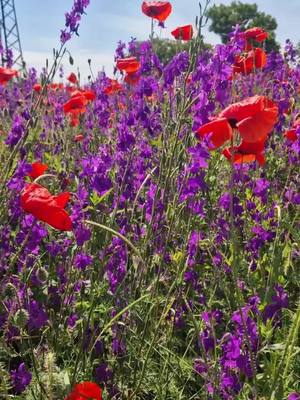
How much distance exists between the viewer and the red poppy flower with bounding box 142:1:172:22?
315 centimetres

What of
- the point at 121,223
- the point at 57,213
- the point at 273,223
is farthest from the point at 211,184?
the point at 57,213

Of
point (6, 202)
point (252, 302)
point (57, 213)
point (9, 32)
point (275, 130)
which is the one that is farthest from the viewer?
point (9, 32)

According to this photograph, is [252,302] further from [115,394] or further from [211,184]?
[211,184]

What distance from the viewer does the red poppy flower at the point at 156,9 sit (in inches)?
124

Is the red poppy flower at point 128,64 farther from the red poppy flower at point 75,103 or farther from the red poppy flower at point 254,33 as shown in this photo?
the red poppy flower at point 254,33

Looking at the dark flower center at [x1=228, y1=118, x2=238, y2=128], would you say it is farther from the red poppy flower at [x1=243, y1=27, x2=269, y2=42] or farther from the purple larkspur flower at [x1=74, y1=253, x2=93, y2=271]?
the red poppy flower at [x1=243, y1=27, x2=269, y2=42]

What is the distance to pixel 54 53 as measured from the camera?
213cm

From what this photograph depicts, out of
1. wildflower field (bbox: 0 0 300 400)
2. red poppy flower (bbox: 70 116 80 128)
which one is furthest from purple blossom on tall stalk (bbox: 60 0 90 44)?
red poppy flower (bbox: 70 116 80 128)

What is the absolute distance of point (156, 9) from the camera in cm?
317

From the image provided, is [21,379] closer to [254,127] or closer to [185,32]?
[254,127]

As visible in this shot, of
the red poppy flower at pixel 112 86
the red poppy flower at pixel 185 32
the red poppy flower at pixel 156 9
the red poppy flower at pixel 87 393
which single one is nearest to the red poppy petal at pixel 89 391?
the red poppy flower at pixel 87 393

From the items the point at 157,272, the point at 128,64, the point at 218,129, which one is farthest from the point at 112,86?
the point at 218,129

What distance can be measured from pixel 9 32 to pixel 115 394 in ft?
41.2

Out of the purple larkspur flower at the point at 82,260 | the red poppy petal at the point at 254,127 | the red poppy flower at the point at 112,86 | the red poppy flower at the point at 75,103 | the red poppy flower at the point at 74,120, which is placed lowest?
the purple larkspur flower at the point at 82,260
